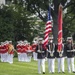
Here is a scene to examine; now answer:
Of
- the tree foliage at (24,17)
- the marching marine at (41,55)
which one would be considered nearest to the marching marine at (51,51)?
the marching marine at (41,55)

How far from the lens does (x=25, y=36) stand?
56.8 metres

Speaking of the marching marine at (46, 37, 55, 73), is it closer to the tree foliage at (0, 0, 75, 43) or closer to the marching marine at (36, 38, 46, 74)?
the marching marine at (36, 38, 46, 74)

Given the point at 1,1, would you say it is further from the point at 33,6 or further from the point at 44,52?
the point at 44,52

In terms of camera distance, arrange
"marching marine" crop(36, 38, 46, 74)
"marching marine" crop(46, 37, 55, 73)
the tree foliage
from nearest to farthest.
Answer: "marching marine" crop(36, 38, 46, 74) < "marching marine" crop(46, 37, 55, 73) < the tree foliage

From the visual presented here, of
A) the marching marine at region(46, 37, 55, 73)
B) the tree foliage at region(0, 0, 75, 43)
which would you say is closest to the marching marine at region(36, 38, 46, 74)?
the marching marine at region(46, 37, 55, 73)

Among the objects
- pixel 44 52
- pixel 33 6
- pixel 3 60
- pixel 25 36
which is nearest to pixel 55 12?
pixel 33 6

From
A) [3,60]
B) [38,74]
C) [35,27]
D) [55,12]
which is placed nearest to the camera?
[38,74]

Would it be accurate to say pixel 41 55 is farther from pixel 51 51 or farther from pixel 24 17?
pixel 24 17

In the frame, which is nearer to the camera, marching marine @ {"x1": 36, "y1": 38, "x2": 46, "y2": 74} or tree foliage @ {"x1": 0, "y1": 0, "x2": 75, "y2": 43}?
marching marine @ {"x1": 36, "y1": 38, "x2": 46, "y2": 74}

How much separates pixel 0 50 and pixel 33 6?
15554mm

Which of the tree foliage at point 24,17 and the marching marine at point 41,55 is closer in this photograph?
the marching marine at point 41,55

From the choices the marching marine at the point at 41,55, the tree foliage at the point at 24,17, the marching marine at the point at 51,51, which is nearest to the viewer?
the marching marine at the point at 41,55

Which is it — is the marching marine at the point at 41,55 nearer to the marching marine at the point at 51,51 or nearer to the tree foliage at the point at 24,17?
the marching marine at the point at 51,51

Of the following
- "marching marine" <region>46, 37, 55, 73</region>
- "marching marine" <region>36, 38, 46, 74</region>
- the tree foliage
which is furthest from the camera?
the tree foliage
